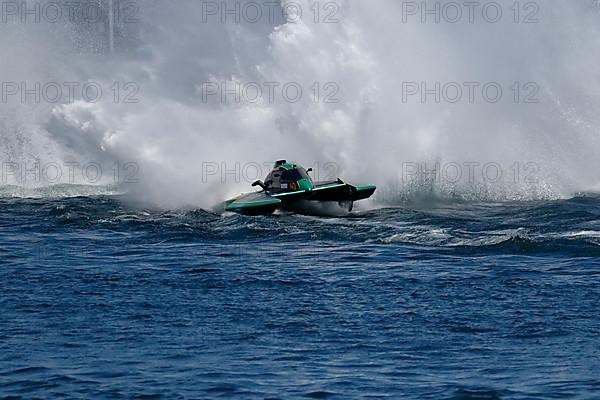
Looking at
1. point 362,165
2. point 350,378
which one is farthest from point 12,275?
point 362,165

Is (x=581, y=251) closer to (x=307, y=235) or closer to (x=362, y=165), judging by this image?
(x=307, y=235)

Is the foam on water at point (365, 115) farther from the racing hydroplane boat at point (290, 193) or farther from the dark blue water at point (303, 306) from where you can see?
the dark blue water at point (303, 306)

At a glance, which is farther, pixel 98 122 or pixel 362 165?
pixel 98 122

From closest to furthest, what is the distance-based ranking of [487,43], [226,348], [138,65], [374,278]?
[226,348]
[374,278]
[487,43]
[138,65]

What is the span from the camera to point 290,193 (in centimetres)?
3086

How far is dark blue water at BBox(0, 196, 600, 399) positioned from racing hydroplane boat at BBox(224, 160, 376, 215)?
59cm

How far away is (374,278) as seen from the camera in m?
21.7

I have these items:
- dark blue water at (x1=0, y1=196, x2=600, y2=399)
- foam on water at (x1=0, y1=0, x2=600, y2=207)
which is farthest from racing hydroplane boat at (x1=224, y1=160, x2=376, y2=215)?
foam on water at (x1=0, y1=0, x2=600, y2=207)

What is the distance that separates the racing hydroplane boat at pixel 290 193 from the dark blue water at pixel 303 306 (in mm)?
585

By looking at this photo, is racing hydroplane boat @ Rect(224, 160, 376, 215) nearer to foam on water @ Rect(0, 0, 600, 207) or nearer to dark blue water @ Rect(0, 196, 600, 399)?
dark blue water @ Rect(0, 196, 600, 399)

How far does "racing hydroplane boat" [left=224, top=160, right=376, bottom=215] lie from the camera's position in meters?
30.3

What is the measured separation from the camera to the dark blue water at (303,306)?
49.3 feet

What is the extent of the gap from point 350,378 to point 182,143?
2455 cm

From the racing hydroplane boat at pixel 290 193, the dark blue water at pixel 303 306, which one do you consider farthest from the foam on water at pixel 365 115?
the dark blue water at pixel 303 306
